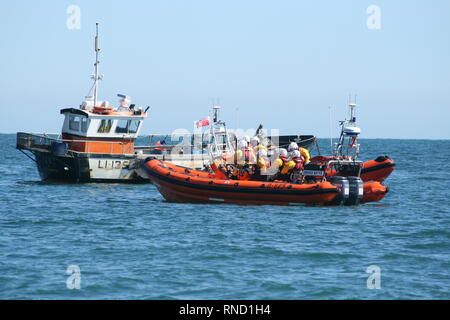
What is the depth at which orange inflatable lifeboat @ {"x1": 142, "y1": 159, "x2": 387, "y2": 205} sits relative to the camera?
21125mm

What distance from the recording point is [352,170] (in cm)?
2297

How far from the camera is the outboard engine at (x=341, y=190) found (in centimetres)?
2120

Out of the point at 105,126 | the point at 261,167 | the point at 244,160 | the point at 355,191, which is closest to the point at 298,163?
the point at 261,167

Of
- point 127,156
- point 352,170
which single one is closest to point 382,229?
point 352,170

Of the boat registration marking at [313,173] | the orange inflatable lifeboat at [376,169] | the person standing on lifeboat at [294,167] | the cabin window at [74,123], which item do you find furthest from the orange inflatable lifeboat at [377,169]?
the cabin window at [74,123]

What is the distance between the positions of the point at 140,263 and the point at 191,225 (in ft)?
15.0

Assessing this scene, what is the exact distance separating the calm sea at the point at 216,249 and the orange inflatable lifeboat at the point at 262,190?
0.33 metres

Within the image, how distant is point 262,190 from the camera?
21203 millimetres

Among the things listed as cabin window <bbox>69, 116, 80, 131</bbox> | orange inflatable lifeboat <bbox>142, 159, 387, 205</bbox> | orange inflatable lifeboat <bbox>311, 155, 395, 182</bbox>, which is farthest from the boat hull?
cabin window <bbox>69, 116, 80, 131</bbox>

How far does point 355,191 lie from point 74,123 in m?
12.1

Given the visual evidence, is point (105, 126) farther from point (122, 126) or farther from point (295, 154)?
point (295, 154)

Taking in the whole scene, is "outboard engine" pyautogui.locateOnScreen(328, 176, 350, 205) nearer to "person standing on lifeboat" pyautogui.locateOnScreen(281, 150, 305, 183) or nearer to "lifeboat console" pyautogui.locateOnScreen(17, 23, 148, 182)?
"person standing on lifeboat" pyautogui.locateOnScreen(281, 150, 305, 183)

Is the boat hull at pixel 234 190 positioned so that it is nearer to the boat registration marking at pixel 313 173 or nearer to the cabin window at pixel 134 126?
the boat registration marking at pixel 313 173
